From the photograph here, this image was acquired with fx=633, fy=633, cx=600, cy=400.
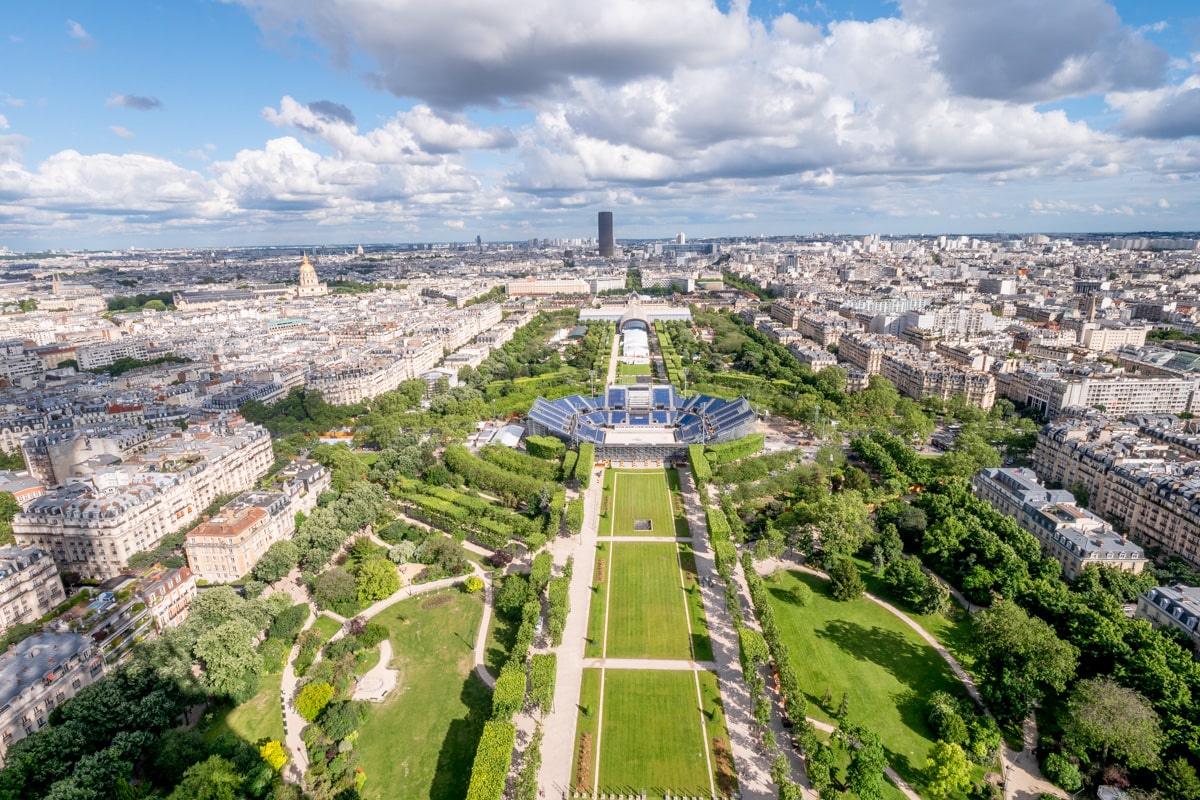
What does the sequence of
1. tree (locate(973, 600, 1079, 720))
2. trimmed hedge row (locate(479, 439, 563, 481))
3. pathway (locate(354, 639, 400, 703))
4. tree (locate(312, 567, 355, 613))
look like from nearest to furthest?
tree (locate(973, 600, 1079, 720)) → pathway (locate(354, 639, 400, 703)) → tree (locate(312, 567, 355, 613)) → trimmed hedge row (locate(479, 439, 563, 481))

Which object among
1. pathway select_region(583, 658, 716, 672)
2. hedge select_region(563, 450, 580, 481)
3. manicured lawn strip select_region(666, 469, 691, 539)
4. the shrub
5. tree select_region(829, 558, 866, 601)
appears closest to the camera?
the shrub

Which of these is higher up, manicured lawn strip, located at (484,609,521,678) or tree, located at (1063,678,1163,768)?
tree, located at (1063,678,1163,768)

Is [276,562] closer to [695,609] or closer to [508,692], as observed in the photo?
[508,692]

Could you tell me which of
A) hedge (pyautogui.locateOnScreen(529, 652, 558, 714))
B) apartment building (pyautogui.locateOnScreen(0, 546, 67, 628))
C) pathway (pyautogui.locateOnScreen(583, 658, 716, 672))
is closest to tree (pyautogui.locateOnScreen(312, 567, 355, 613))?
hedge (pyautogui.locateOnScreen(529, 652, 558, 714))

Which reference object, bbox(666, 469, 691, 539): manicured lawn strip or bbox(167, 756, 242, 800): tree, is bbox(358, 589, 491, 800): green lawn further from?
bbox(666, 469, 691, 539): manicured lawn strip

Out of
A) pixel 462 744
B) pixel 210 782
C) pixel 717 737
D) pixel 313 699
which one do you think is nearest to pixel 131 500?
pixel 313 699

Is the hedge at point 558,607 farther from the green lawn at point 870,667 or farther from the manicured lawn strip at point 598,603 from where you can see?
the green lawn at point 870,667

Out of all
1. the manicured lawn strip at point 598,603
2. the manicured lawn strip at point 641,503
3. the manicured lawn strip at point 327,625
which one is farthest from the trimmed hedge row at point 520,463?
the manicured lawn strip at point 327,625
